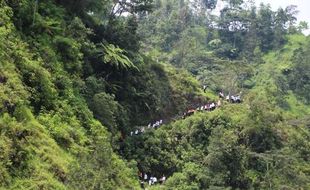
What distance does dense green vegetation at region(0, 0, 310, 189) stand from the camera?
48.9 ft

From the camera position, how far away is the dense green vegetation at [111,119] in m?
14.9

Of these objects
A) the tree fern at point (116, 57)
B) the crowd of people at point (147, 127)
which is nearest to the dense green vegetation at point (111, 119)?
the tree fern at point (116, 57)

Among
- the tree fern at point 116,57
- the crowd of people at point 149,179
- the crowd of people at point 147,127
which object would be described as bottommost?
the crowd of people at point 149,179

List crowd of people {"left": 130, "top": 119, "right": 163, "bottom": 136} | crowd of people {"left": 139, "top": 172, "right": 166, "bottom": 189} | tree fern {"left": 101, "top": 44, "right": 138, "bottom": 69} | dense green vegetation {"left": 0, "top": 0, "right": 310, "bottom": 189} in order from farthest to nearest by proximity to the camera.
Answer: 1. crowd of people {"left": 130, "top": 119, "right": 163, "bottom": 136}
2. tree fern {"left": 101, "top": 44, "right": 138, "bottom": 69}
3. crowd of people {"left": 139, "top": 172, "right": 166, "bottom": 189}
4. dense green vegetation {"left": 0, "top": 0, "right": 310, "bottom": 189}

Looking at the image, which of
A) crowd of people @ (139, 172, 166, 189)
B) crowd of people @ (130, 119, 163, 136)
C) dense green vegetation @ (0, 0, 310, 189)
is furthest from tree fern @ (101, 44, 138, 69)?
crowd of people @ (139, 172, 166, 189)

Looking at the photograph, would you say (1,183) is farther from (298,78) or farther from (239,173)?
(298,78)

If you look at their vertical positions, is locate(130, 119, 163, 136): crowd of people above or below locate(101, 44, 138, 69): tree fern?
below

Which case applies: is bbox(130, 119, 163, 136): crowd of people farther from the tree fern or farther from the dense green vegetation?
the tree fern

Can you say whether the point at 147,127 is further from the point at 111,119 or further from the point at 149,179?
the point at 111,119

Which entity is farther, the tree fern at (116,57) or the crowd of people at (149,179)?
the tree fern at (116,57)

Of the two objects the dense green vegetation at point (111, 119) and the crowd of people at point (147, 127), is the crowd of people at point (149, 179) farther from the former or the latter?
the crowd of people at point (147, 127)

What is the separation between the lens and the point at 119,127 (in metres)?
25.8

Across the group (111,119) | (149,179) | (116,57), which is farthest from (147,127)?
(111,119)

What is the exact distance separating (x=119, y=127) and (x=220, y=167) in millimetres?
5959
